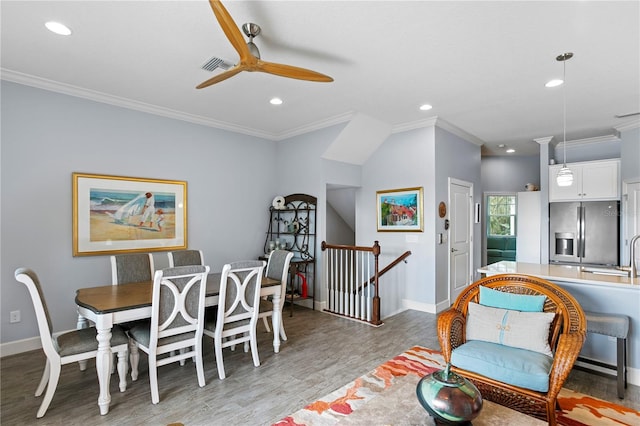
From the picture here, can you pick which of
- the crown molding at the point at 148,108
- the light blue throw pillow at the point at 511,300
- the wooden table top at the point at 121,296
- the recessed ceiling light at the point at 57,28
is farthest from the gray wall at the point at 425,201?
the recessed ceiling light at the point at 57,28

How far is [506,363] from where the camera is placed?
2.16 metres

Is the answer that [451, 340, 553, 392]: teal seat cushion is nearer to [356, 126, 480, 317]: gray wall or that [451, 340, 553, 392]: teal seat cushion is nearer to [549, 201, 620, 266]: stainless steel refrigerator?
[356, 126, 480, 317]: gray wall

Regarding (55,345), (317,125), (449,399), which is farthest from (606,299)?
(55,345)

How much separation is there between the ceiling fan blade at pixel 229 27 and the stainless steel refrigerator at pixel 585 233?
5753 millimetres

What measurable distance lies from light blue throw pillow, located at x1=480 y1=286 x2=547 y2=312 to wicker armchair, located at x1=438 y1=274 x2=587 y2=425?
0.24 ft

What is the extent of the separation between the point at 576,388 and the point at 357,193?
393 centimetres

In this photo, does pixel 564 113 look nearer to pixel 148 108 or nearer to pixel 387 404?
pixel 387 404

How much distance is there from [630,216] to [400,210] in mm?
3251

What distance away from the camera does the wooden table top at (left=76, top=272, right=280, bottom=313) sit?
246 centimetres

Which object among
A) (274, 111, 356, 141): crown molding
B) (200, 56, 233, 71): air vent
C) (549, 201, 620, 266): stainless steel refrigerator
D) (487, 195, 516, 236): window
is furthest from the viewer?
(487, 195, 516, 236): window

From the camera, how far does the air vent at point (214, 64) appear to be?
304cm

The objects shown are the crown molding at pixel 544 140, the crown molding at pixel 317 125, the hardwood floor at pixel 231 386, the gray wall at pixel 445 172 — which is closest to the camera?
the hardwood floor at pixel 231 386

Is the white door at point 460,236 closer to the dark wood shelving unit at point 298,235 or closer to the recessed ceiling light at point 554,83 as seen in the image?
the recessed ceiling light at point 554,83

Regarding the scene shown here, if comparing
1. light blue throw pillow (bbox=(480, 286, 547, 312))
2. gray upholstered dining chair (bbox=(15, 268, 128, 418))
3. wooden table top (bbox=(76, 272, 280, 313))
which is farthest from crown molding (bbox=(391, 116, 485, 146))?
gray upholstered dining chair (bbox=(15, 268, 128, 418))
